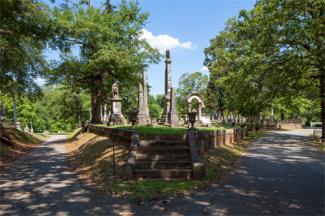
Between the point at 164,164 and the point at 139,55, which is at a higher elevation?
the point at 139,55

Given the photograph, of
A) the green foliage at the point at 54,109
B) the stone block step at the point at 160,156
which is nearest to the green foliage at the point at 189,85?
the green foliage at the point at 54,109

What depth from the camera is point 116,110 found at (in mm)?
26594

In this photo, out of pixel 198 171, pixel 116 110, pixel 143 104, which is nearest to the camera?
pixel 198 171

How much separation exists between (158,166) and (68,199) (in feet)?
10.2

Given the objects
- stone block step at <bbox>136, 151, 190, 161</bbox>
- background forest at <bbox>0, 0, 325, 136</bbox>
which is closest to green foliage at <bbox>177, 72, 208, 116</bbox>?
background forest at <bbox>0, 0, 325, 136</bbox>

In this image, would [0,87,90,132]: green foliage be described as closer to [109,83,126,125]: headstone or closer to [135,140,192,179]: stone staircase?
[109,83,126,125]: headstone

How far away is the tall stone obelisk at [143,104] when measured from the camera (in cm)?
2471

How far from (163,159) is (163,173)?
2.76ft

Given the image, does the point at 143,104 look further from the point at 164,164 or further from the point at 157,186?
the point at 157,186

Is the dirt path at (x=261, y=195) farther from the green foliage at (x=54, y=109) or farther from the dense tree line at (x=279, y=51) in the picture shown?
the green foliage at (x=54, y=109)

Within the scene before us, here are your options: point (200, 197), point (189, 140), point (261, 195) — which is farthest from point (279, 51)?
point (200, 197)

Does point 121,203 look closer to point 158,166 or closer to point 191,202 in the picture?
point 191,202

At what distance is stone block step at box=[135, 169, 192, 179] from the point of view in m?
9.48

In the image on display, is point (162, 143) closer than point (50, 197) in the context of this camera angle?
No
